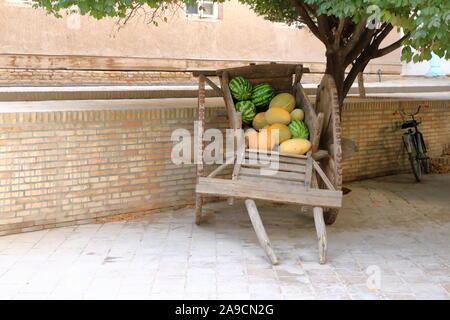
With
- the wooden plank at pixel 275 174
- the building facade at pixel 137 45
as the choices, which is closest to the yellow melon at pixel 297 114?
the wooden plank at pixel 275 174

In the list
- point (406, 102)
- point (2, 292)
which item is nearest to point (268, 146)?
point (2, 292)

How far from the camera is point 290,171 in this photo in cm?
680

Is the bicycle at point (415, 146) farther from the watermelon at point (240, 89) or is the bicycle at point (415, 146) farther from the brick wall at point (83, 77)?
the brick wall at point (83, 77)

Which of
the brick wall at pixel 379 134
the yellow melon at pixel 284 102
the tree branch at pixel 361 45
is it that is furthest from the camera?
the brick wall at pixel 379 134

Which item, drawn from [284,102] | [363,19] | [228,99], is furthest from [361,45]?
[228,99]

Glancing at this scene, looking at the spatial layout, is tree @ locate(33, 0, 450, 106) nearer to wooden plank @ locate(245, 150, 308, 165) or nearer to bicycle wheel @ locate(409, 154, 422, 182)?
wooden plank @ locate(245, 150, 308, 165)

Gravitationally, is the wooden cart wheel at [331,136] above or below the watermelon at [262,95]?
below

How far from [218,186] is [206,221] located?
52.0 inches

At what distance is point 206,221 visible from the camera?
25.3 ft

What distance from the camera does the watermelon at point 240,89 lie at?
7.64 meters

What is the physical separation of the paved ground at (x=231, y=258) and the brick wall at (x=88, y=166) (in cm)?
26

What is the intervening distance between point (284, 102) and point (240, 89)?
1.87ft

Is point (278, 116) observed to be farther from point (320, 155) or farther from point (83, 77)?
point (83, 77)

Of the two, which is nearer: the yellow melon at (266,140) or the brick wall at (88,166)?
the brick wall at (88,166)
